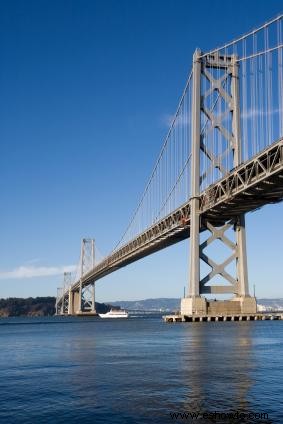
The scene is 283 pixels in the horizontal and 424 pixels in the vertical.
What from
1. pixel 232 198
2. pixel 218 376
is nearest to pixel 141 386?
pixel 218 376

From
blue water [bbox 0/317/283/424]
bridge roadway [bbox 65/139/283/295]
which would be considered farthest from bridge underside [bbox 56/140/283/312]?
blue water [bbox 0/317/283/424]

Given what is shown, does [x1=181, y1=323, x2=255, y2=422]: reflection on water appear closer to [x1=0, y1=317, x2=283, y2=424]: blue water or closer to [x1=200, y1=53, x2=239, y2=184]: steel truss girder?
[x1=0, y1=317, x2=283, y2=424]: blue water

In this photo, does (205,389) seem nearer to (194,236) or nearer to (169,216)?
(194,236)

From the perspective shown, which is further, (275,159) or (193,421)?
(275,159)

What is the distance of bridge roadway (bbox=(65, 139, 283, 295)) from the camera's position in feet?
137

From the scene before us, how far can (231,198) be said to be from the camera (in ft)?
157

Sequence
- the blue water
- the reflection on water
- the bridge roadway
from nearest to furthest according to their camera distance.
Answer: the blue water, the reflection on water, the bridge roadway

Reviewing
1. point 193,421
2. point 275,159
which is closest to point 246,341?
point 275,159

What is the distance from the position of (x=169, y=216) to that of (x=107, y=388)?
46894mm

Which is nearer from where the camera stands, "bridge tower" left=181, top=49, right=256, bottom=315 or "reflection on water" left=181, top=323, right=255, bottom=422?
"reflection on water" left=181, top=323, right=255, bottom=422

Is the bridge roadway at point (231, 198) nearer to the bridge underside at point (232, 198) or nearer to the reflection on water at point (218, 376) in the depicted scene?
the bridge underside at point (232, 198)

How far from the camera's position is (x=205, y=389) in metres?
14.2

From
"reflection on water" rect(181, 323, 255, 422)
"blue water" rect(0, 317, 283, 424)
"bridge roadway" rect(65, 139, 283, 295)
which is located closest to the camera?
"blue water" rect(0, 317, 283, 424)

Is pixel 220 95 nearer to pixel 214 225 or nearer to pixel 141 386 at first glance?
pixel 214 225
